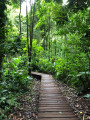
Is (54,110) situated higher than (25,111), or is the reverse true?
(54,110)

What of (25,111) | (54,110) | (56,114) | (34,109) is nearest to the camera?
(56,114)

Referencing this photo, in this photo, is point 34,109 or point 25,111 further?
point 34,109

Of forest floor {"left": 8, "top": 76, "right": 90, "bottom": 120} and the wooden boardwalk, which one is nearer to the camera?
the wooden boardwalk

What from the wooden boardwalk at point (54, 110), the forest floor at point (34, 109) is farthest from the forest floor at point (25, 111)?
the wooden boardwalk at point (54, 110)

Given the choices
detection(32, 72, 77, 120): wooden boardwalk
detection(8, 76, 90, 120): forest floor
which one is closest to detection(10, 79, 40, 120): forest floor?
detection(8, 76, 90, 120): forest floor

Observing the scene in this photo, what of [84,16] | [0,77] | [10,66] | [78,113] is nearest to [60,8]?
[84,16]

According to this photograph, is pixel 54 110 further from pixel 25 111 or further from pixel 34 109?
pixel 25 111

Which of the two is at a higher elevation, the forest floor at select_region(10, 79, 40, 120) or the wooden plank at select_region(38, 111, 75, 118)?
the wooden plank at select_region(38, 111, 75, 118)

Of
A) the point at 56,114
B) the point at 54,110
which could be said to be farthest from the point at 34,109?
the point at 56,114

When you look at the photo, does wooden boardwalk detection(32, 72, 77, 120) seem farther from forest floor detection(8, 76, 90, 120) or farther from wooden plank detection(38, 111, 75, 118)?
forest floor detection(8, 76, 90, 120)

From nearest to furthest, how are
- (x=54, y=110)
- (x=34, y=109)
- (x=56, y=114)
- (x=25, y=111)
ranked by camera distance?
1. (x=56, y=114)
2. (x=54, y=110)
3. (x=25, y=111)
4. (x=34, y=109)

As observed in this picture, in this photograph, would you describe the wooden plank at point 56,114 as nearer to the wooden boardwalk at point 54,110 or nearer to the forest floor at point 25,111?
the wooden boardwalk at point 54,110

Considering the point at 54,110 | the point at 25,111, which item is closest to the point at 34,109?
the point at 25,111

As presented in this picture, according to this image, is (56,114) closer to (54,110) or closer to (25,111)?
(54,110)
